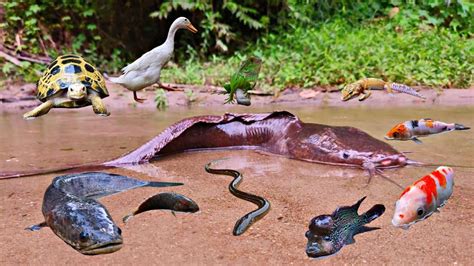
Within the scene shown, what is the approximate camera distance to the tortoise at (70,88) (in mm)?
1118

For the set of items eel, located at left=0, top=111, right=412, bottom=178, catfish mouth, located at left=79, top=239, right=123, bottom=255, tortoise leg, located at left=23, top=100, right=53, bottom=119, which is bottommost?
eel, located at left=0, top=111, right=412, bottom=178

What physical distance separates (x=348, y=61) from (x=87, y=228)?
5.46m

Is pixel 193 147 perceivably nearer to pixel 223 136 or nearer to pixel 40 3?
pixel 223 136

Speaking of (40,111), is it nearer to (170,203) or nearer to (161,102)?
(170,203)

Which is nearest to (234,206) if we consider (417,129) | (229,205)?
(229,205)

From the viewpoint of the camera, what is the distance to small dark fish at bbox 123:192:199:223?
1485 mm

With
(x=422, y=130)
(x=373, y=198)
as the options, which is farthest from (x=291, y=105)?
(x=422, y=130)

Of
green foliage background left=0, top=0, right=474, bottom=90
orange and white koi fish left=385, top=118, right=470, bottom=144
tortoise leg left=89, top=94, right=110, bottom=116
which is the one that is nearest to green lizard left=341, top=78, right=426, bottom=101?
orange and white koi fish left=385, top=118, right=470, bottom=144

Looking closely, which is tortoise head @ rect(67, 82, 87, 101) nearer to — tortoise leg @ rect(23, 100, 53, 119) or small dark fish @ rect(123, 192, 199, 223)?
tortoise leg @ rect(23, 100, 53, 119)

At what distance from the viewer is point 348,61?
617 cm

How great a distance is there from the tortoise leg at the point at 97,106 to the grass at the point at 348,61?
4420 millimetres

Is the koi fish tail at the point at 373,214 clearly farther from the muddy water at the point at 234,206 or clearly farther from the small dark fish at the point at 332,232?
the muddy water at the point at 234,206

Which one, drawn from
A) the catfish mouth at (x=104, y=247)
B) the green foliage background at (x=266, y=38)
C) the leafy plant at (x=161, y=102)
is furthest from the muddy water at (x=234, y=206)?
the green foliage background at (x=266, y=38)

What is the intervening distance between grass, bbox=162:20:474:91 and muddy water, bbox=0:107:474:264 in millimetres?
2485
